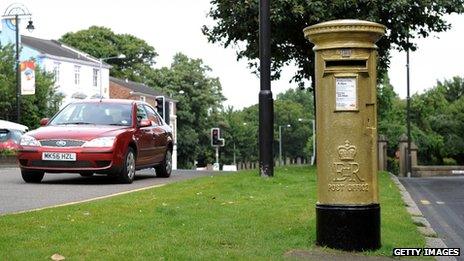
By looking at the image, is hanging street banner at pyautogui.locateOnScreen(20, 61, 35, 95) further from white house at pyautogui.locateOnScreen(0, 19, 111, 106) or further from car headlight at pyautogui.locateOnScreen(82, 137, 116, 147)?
car headlight at pyautogui.locateOnScreen(82, 137, 116, 147)

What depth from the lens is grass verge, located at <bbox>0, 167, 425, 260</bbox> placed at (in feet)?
18.3

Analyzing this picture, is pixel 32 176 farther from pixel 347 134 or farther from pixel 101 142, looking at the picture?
pixel 347 134

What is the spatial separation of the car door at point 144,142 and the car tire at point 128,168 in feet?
1.01

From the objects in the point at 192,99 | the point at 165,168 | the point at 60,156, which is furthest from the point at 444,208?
the point at 192,99

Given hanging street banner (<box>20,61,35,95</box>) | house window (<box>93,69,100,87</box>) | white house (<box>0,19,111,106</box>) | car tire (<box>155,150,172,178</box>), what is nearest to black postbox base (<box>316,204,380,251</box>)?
car tire (<box>155,150,172,178</box>)

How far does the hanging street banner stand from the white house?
19365 millimetres

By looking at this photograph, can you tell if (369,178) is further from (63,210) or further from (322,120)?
(63,210)

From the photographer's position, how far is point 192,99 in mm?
83250

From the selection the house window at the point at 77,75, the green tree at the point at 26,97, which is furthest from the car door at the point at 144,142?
the house window at the point at 77,75

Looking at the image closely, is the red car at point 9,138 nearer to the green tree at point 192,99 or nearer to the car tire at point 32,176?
the car tire at point 32,176

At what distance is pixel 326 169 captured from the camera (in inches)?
247

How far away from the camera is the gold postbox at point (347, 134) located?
6.08 metres

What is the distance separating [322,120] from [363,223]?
1.01 m

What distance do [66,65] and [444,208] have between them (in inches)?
2327
